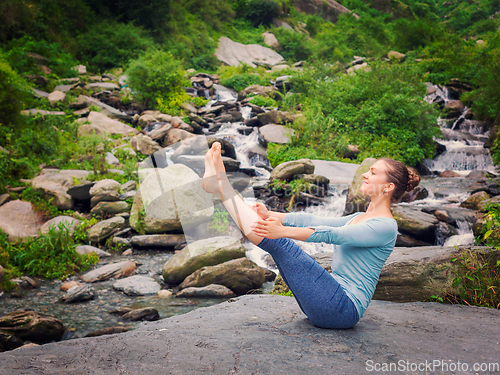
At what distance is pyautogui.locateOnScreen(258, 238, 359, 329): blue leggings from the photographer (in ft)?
6.61

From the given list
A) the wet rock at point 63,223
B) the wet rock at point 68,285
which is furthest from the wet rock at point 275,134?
the wet rock at point 68,285

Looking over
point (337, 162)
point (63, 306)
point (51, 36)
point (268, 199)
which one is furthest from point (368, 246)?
point (51, 36)

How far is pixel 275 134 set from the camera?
13.3m

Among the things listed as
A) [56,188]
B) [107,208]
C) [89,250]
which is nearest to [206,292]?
[89,250]

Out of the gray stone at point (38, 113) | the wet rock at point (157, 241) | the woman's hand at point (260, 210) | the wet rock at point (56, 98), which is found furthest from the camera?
the wet rock at point (56, 98)

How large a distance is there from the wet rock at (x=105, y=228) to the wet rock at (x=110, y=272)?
1.32m

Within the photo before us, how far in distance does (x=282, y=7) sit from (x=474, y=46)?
21.8m

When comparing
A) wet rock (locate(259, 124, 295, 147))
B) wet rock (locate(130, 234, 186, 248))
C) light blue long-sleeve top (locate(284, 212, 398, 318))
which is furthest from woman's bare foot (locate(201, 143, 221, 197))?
wet rock (locate(259, 124, 295, 147))

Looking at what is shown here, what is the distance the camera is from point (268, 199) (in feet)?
30.0

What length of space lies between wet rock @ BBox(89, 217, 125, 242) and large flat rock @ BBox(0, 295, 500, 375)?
5.62 metres

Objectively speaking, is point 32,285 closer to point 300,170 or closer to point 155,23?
point 300,170

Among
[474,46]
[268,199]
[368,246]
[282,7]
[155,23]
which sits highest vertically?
[282,7]

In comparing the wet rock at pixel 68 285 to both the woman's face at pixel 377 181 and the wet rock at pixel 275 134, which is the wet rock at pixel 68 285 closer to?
the woman's face at pixel 377 181

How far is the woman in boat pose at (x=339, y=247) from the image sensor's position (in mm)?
1933
